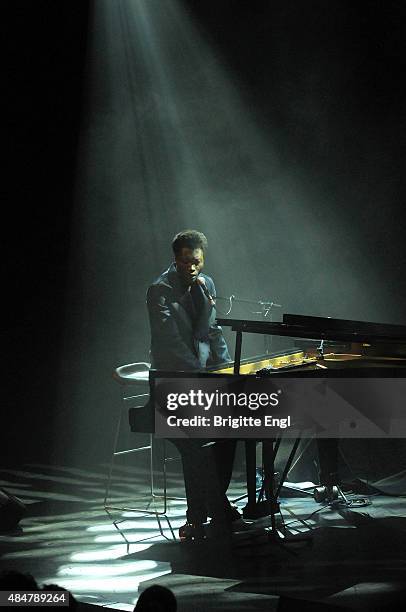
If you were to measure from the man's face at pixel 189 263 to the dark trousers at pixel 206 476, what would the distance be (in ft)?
3.16

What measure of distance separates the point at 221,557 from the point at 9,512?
1.32m

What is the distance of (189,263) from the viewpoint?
16.1 ft

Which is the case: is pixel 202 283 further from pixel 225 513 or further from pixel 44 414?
pixel 44 414

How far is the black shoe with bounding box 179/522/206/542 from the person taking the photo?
4.48 metres

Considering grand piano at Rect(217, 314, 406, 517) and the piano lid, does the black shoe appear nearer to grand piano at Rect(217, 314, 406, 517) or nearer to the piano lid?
grand piano at Rect(217, 314, 406, 517)

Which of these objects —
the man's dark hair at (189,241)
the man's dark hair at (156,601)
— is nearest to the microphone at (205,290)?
the man's dark hair at (189,241)

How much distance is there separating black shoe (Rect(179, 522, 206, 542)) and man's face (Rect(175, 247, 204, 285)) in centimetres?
136

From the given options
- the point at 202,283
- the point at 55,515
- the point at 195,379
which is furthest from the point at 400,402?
the point at 55,515

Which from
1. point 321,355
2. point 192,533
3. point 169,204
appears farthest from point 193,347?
point 169,204

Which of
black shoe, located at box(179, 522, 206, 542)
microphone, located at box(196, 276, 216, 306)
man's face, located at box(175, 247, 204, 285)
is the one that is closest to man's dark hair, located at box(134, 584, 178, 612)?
black shoe, located at box(179, 522, 206, 542)

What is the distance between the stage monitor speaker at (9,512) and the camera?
4.74 meters

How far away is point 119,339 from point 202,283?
2.44 m

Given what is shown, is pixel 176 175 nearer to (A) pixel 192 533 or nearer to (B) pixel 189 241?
(B) pixel 189 241

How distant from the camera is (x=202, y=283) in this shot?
16.6 ft
